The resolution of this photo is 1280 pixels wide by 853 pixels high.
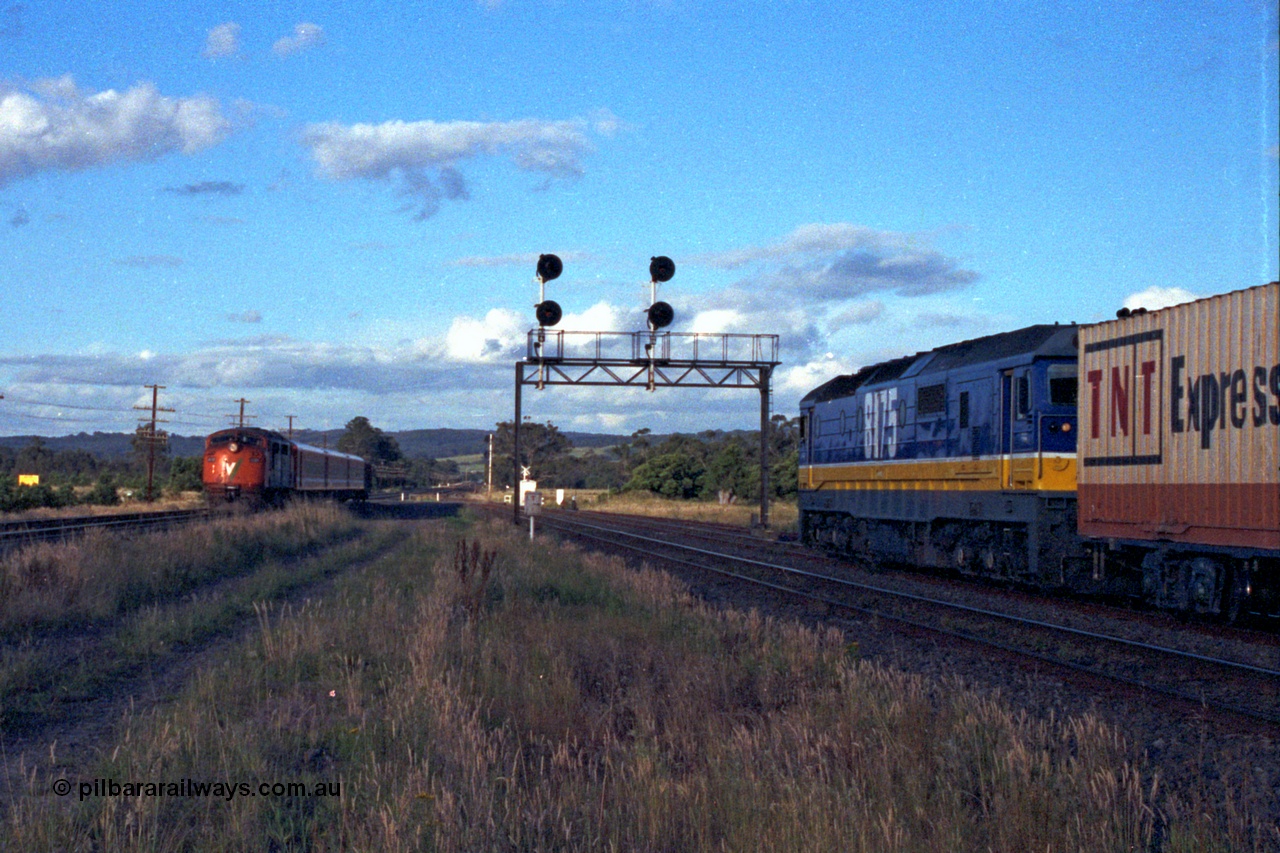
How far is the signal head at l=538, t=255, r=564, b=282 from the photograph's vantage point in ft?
100

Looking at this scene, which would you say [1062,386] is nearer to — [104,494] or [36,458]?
[104,494]

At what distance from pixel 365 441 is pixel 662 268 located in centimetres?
13058

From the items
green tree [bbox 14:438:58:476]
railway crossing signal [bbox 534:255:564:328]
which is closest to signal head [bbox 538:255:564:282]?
railway crossing signal [bbox 534:255:564:328]

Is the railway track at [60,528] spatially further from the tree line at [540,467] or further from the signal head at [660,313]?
the tree line at [540,467]

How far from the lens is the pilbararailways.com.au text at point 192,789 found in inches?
250

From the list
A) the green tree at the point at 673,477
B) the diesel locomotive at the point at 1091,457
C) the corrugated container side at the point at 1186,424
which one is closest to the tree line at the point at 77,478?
the green tree at the point at 673,477

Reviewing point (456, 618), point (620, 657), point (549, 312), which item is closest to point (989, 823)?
point (620, 657)

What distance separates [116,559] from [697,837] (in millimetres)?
16237

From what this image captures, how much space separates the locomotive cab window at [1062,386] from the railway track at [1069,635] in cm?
324

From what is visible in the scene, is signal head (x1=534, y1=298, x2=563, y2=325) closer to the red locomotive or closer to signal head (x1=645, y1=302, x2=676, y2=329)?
signal head (x1=645, y1=302, x2=676, y2=329)

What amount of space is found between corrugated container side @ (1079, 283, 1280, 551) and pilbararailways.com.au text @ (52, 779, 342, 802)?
1076 centimetres

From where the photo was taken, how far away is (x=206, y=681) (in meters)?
9.43

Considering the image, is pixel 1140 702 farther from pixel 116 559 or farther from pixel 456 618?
pixel 116 559

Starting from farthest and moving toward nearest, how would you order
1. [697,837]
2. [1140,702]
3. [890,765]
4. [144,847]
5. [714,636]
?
[714,636]
[1140,702]
[890,765]
[697,837]
[144,847]
